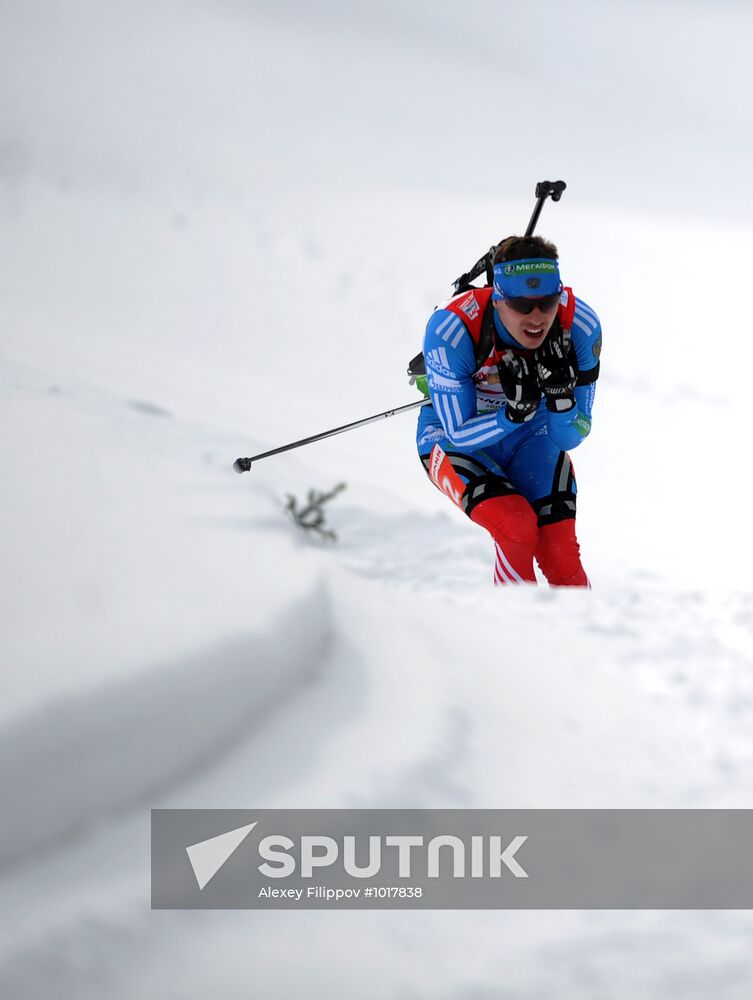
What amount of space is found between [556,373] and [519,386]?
176mm

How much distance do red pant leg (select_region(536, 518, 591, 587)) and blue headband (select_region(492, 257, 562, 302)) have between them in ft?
3.34

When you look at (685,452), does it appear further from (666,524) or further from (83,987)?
(83,987)

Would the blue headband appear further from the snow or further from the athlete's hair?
the snow

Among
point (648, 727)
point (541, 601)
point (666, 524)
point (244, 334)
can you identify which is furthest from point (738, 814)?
point (244, 334)

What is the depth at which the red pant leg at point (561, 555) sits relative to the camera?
168 inches

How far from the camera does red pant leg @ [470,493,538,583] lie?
4133mm

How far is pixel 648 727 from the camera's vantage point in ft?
9.06

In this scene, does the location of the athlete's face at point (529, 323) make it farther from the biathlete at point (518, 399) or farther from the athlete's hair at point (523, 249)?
the athlete's hair at point (523, 249)

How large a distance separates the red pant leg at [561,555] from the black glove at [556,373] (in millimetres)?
527

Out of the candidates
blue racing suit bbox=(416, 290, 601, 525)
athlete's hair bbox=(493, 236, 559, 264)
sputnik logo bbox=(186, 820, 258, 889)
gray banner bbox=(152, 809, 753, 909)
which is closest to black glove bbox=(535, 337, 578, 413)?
blue racing suit bbox=(416, 290, 601, 525)

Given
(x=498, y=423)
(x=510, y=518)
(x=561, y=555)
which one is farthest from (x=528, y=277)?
(x=561, y=555)

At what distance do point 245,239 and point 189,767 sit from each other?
12.5 m

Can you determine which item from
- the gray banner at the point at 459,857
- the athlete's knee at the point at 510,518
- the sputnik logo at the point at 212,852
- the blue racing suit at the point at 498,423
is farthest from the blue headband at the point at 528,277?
the sputnik logo at the point at 212,852

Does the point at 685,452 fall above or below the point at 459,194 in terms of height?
below
